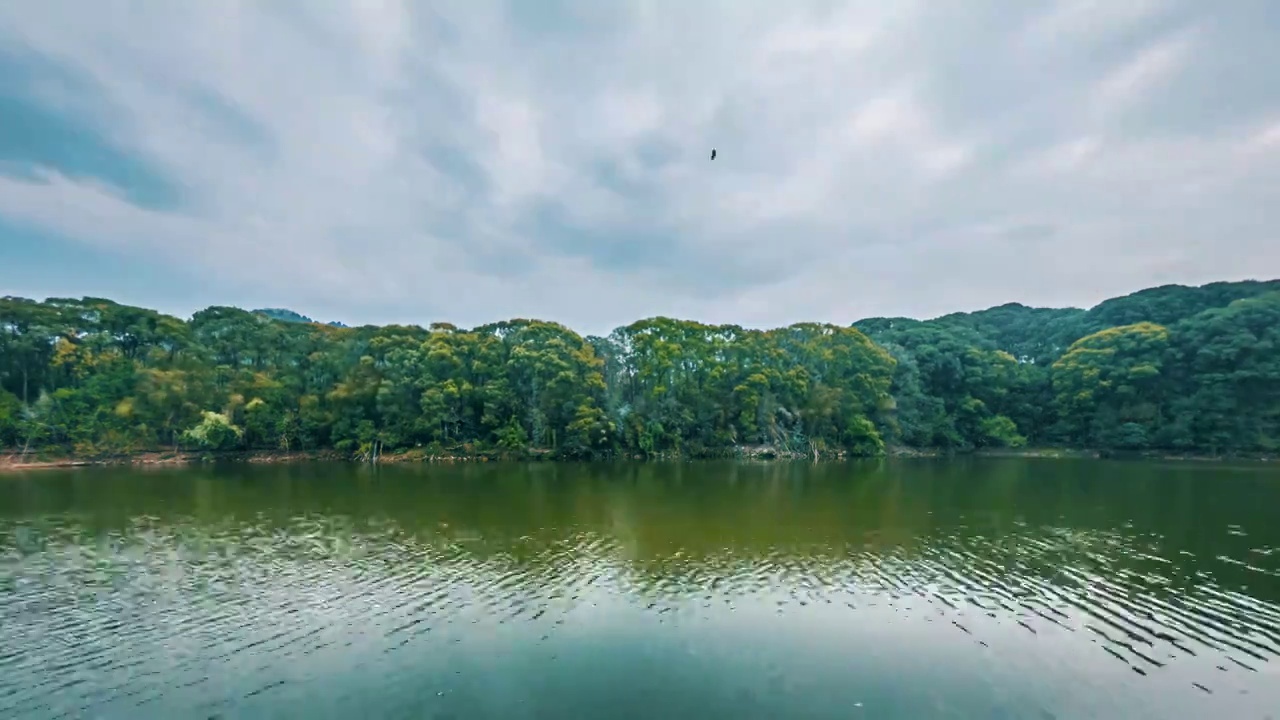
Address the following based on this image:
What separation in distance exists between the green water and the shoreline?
23.9m

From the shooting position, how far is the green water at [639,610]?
9078 millimetres

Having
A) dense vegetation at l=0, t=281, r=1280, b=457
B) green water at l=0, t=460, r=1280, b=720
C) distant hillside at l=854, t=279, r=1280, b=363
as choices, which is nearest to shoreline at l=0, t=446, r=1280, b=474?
dense vegetation at l=0, t=281, r=1280, b=457

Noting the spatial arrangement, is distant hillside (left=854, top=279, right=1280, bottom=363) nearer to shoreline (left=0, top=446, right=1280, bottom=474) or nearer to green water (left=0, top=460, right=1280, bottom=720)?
shoreline (left=0, top=446, right=1280, bottom=474)

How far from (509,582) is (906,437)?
53.9 meters

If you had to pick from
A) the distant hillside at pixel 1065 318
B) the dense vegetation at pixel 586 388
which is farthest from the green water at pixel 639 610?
the distant hillside at pixel 1065 318

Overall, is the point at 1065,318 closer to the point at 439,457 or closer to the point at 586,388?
the point at 586,388

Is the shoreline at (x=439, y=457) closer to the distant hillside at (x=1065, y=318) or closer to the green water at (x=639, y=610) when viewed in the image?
the distant hillside at (x=1065, y=318)

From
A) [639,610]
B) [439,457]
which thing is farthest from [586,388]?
[639,610]

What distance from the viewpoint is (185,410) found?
161 ft

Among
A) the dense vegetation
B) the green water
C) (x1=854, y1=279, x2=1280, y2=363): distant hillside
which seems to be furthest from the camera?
(x1=854, y1=279, x2=1280, y2=363): distant hillside

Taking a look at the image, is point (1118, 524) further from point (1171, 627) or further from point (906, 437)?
point (906, 437)

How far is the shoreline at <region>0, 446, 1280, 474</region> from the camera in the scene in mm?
45156

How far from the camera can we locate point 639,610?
13.0m

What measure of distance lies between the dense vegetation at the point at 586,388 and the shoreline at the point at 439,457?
0.83m
